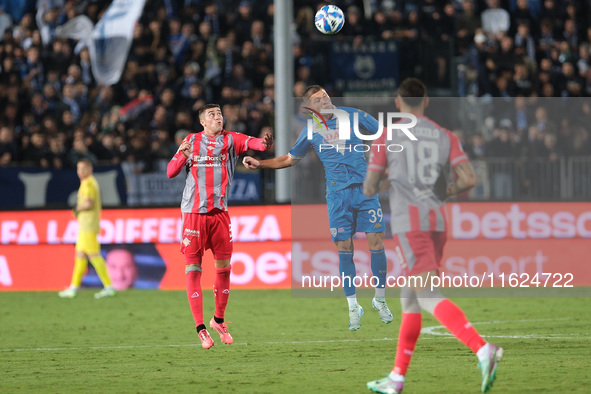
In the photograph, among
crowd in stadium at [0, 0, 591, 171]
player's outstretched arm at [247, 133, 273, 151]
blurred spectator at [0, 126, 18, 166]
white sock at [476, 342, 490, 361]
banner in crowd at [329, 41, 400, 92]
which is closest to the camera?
white sock at [476, 342, 490, 361]

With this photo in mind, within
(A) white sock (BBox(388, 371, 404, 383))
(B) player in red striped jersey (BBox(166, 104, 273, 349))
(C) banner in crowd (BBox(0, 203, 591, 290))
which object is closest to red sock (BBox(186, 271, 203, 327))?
(B) player in red striped jersey (BBox(166, 104, 273, 349))

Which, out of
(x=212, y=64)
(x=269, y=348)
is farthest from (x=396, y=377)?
(x=212, y=64)

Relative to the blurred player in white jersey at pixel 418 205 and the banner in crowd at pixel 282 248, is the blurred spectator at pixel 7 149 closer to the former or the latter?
the banner in crowd at pixel 282 248

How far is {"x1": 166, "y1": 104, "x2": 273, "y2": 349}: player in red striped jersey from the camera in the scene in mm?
10305

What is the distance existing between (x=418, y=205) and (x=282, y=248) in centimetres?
936

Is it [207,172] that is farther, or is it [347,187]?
[347,187]

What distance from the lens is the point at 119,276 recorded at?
17344mm

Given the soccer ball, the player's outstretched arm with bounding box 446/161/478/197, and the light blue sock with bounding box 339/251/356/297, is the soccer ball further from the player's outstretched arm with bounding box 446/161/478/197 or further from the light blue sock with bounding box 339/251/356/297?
the player's outstretched arm with bounding box 446/161/478/197

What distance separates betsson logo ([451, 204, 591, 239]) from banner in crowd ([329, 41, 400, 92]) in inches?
140

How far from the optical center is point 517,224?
16.3m

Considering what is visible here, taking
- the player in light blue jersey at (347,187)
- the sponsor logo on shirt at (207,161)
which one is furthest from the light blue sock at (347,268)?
the sponsor logo on shirt at (207,161)

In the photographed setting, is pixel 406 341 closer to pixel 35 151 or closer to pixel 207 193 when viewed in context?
pixel 207 193

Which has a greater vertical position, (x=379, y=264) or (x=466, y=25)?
Result: (x=466, y=25)

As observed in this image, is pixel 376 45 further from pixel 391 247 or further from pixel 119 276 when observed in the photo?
pixel 119 276
